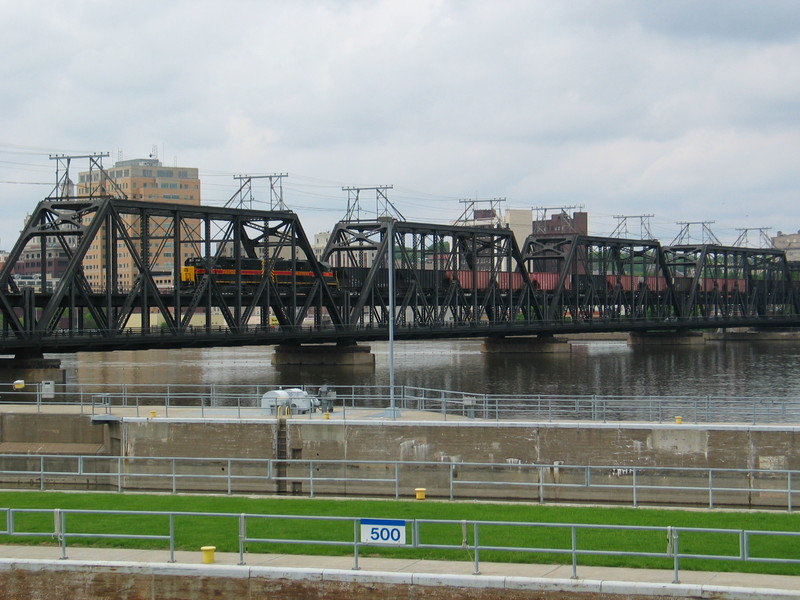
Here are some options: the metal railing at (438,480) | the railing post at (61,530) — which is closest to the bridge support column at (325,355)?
the metal railing at (438,480)

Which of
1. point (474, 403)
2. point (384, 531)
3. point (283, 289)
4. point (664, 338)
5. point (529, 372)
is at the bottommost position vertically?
point (384, 531)

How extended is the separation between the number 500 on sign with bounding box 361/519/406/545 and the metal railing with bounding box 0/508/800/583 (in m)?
0.08

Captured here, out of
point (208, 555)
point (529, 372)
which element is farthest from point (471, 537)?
point (529, 372)

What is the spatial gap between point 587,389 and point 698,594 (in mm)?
73783

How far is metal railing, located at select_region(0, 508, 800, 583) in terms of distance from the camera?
81.1 feet

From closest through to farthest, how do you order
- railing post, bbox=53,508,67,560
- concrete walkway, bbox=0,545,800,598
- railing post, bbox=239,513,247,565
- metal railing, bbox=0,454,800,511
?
1. concrete walkway, bbox=0,545,800,598
2. railing post, bbox=239,513,247,565
3. railing post, bbox=53,508,67,560
4. metal railing, bbox=0,454,800,511

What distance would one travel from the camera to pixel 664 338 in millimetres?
192250

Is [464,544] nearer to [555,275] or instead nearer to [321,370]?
[321,370]

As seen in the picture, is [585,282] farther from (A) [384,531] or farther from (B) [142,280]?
(A) [384,531]

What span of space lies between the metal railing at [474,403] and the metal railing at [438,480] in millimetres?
2847

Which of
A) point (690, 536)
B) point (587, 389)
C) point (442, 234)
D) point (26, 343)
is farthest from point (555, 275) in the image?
point (690, 536)

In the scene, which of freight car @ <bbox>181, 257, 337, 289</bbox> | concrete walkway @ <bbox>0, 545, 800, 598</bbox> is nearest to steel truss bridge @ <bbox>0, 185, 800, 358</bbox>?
freight car @ <bbox>181, 257, 337, 289</bbox>

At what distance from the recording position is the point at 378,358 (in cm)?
15500

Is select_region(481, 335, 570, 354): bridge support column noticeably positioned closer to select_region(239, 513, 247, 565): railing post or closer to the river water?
the river water
